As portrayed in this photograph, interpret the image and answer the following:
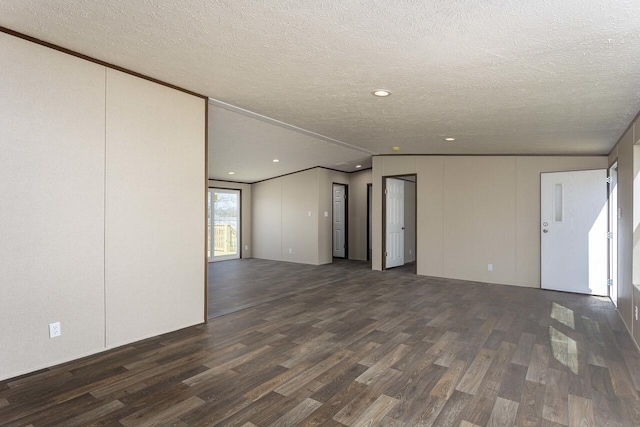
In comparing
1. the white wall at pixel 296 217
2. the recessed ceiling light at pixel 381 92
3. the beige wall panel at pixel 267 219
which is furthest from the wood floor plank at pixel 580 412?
the beige wall panel at pixel 267 219

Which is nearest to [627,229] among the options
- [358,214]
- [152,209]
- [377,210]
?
[377,210]

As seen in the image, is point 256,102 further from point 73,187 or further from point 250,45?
point 73,187

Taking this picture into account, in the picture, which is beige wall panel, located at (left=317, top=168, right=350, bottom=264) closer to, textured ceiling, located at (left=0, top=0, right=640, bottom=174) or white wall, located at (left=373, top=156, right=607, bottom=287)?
white wall, located at (left=373, top=156, right=607, bottom=287)

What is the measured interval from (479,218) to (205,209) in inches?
191

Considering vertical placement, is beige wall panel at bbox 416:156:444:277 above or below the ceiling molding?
below

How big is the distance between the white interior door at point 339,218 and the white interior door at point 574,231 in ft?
15.8

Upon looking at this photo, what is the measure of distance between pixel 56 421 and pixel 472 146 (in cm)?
587

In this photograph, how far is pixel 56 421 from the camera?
79.7 inches

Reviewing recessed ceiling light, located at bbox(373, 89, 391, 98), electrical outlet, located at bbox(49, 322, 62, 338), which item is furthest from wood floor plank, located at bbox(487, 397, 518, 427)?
electrical outlet, located at bbox(49, 322, 62, 338)

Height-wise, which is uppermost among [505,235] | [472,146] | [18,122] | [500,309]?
[472,146]

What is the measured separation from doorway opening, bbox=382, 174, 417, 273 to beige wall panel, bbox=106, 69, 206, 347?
14.6 feet

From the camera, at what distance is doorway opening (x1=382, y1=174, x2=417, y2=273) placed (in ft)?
24.2

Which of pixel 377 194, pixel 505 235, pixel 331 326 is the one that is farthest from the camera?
pixel 377 194

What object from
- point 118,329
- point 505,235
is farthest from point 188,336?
point 505,235
